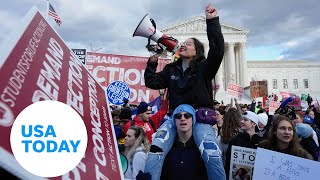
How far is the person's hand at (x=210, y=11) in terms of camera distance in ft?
9.38

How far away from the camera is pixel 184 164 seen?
269 centimetres

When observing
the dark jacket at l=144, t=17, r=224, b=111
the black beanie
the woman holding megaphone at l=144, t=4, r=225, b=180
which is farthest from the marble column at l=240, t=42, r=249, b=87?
the dark jacket at l=144, t=17, r=224, b=111

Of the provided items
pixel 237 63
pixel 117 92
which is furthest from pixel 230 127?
pixel 237 63

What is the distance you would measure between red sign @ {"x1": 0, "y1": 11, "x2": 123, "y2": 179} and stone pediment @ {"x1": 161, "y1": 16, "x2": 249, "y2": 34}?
66948mm

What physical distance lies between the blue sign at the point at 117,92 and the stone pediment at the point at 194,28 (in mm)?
58665

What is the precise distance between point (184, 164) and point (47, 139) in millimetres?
1987

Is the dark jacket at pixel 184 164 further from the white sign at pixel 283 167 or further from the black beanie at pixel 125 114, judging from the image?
the black beanie at pixel 125 114

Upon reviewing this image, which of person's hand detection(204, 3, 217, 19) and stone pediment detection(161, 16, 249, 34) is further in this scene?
stone pediment detection(161, 16, 249, 34)

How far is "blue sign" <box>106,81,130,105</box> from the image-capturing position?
31.2ft

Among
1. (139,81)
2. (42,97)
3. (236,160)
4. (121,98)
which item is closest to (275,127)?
(236,160)

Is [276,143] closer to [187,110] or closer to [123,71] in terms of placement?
[187,110]

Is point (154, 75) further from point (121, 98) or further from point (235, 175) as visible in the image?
point (121, 98)

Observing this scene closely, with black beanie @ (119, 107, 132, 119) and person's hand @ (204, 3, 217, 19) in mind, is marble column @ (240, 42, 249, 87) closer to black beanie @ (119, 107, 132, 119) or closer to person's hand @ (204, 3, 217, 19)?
black beanie @ (119, 107, 132, 119)

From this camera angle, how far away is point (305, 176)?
2.94m
